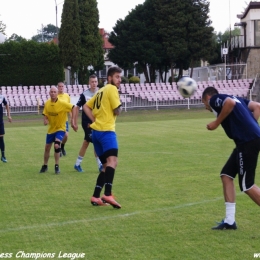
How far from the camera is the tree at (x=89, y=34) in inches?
2212

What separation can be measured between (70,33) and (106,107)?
45860 mm

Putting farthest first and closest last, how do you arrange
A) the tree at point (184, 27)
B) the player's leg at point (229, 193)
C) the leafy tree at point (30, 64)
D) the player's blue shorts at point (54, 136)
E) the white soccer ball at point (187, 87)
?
the tree at point (184, 27) < the leafy tree at point (30, 64) < the player's blue shorts at point (54, 136) < the white soccer ball at point (187, 87) < the player's leg at point (229, 193)

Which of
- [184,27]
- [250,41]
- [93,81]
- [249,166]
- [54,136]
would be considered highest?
[184,27]

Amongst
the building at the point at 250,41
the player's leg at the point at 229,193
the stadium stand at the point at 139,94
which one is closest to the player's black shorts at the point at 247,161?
the player's leg at the point at 229,193

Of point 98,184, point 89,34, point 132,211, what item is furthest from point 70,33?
point 132,211

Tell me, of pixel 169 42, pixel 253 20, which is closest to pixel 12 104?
pixel 169 42

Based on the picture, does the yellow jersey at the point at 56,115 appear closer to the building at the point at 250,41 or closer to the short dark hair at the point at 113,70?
the short dark hair at the point at 113,70

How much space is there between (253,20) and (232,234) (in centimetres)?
5221

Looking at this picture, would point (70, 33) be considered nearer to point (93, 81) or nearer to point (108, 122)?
point (93, 81)

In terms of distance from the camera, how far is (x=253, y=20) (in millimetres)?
57406

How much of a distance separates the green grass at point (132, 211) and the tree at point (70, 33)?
37902 mm

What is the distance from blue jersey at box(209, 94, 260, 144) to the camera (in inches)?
296

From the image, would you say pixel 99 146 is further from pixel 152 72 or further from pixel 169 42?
pixel 152 72

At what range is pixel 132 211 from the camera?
9.12 metres
